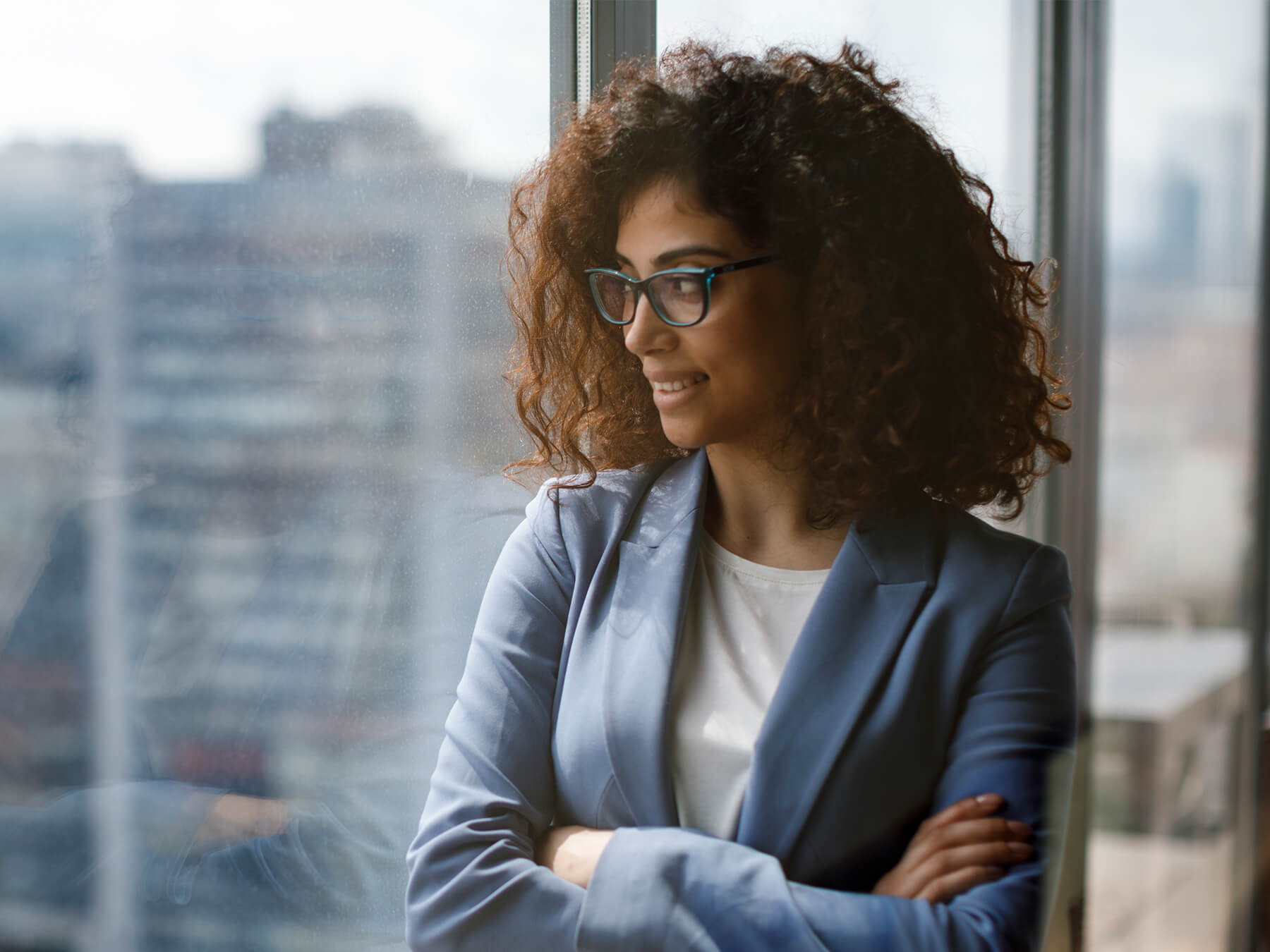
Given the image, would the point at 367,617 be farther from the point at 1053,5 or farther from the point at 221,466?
the point at 1053,5

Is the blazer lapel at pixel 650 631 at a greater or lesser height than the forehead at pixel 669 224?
lesser

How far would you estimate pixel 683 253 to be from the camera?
3.17 feet

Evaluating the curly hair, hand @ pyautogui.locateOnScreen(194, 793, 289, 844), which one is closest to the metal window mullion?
the curly hair

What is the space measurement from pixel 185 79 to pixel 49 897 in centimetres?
62

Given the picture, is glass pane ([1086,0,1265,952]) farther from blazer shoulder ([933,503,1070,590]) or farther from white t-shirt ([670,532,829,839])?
white t-shirt ([670,532,829,839])

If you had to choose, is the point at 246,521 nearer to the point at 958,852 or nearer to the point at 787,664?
the point at 787,664

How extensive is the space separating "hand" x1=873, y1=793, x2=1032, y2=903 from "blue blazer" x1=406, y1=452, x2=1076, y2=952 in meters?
0.01

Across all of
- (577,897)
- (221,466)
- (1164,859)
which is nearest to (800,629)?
(577,897)

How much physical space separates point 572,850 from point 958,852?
Answer: 0.35 metres

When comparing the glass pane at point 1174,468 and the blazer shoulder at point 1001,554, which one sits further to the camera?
the glass pane at point 1174,468

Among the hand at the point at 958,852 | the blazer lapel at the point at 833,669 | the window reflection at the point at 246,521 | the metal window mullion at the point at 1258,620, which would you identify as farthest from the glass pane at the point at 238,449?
the metal window mullion at the point at 1258,620

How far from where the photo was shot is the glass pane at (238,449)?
719 millimetres

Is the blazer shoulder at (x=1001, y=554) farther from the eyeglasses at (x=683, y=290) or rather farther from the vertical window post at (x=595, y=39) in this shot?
the vertical window post at (x=595, y=39)

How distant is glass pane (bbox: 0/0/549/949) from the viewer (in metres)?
0.72
